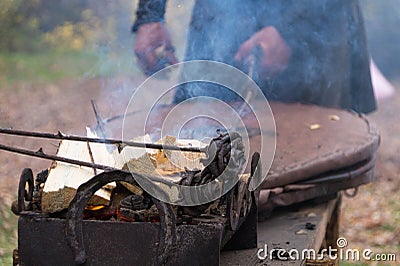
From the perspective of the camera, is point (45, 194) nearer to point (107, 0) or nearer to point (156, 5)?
point (156, 5)

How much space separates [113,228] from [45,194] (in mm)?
292

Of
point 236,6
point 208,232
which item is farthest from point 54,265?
point 236,6

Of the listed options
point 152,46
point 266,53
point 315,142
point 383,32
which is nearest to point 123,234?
point 315,142

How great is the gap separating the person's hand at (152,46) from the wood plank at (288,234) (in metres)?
1.11

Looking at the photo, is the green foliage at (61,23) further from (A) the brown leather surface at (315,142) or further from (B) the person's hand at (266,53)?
(A) the brown leather surface at (315,142)

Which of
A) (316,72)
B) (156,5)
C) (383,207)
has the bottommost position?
(383,207)

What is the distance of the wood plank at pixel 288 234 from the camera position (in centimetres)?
271

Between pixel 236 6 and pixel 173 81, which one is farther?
pixel 173 81

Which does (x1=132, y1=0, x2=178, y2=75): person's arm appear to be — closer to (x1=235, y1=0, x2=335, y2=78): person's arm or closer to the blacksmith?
the blacksmith

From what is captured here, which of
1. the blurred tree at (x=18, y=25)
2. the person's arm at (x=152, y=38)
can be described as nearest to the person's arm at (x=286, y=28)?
the person's arm at (x=152, y=38)

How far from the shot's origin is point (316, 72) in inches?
175

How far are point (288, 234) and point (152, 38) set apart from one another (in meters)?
1.45

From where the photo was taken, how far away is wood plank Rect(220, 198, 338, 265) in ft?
8.91

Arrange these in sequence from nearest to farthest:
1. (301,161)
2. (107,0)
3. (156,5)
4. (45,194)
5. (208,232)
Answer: (208,232)
(45,194)
(301,161)
(156,5)
(107,0)
